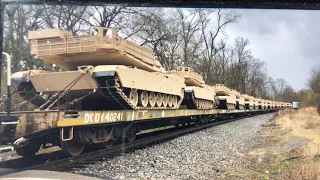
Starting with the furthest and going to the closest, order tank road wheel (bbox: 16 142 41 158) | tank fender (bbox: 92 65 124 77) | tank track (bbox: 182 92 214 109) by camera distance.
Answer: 1. tank track (bbox: 182 92 214 109)
2. tank fender (bbox: 92 65 124 77)
3. tank road wheel (bbox: 16 142 41 158)

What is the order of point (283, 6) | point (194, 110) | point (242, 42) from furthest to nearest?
point (194, 110), point (242, 42), point (283, 6)

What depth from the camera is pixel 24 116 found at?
3.93 meters

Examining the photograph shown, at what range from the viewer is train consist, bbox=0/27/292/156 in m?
4.21

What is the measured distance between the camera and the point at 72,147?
5.42m

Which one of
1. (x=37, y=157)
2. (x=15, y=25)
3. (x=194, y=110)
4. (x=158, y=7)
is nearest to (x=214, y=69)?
(x=158, y=7)

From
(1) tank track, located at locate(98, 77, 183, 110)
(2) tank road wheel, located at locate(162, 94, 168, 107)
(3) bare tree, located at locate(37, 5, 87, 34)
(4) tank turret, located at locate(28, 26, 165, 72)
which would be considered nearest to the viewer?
(3) bare tree, located at locate(37, 5, 87, 34)

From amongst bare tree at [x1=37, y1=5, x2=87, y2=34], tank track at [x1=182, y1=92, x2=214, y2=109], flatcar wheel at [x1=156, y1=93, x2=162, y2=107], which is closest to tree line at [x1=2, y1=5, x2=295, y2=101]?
bare tree at [x1=37, y1=5, x2=87, y2=34]

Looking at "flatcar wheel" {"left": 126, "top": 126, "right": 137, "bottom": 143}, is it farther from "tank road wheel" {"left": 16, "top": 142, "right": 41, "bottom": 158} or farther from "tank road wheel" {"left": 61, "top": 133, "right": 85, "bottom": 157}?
"tank road wheel" {"left": 16, "top": 142, "right": 41, "bottom": 158}

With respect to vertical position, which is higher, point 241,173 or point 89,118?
point 89,118

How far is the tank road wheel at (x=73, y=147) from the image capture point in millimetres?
5199

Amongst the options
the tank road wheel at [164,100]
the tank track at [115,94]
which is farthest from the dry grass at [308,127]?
the tank road wheel at [164,100]

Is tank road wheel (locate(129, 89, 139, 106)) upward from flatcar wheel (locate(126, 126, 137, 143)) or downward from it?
upward

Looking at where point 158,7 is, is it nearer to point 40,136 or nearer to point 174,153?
point 40,136

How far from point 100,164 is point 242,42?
2.72 metres
